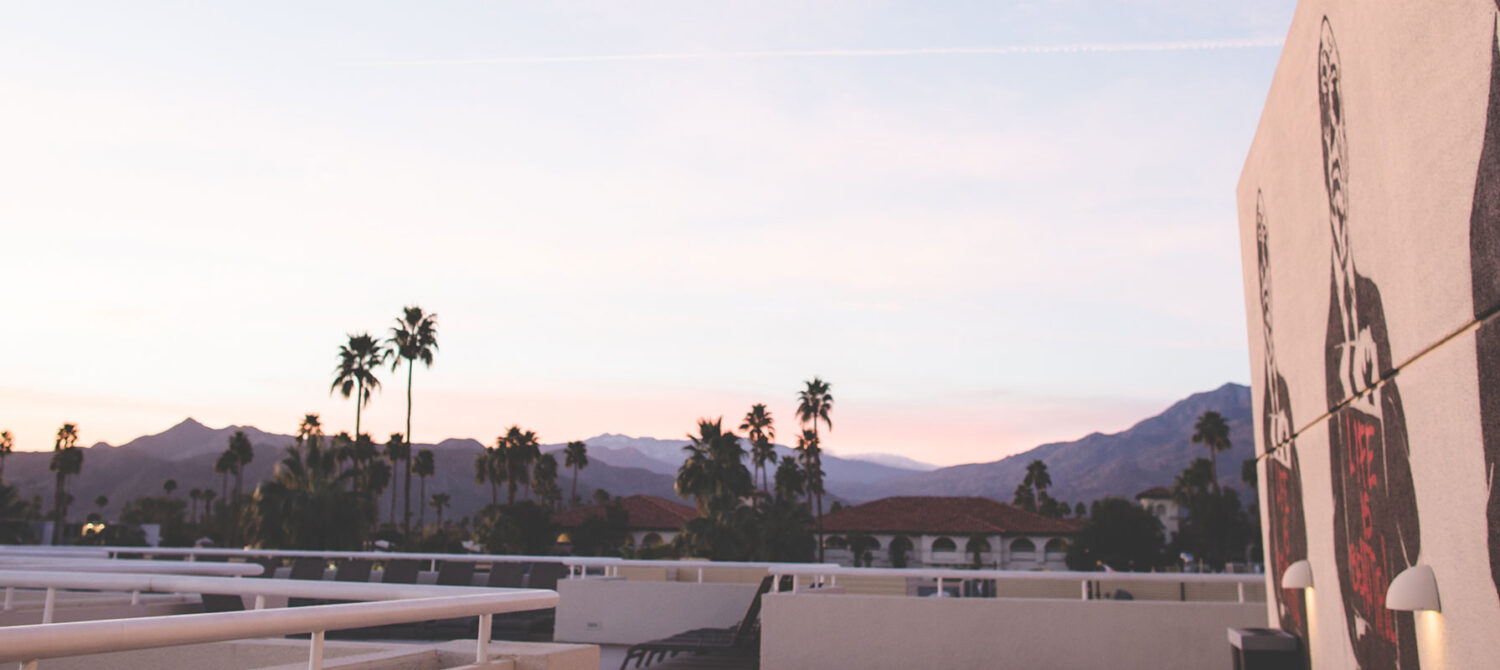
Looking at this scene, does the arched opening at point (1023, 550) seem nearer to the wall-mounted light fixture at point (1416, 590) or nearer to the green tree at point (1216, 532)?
the green tree at point (1216, 532)

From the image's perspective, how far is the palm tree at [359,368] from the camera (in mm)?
44250

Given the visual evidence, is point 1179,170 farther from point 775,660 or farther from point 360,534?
point 360,534

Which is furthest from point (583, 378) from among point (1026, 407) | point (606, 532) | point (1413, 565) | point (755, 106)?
point (606, 532)

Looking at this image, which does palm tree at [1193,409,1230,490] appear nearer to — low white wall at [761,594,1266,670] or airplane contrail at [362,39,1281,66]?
airplane contrail at [362,39,1281,66]

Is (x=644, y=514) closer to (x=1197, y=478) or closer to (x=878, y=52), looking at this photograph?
(x=1197, y=478)

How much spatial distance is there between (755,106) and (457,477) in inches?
7435

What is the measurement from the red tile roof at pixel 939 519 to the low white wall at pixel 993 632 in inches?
2282

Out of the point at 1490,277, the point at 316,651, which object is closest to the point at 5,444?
the point at 316,651

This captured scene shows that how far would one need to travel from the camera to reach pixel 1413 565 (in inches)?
183

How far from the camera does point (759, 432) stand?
66.5 metres

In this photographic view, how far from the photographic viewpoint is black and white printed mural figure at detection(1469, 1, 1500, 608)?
11.0 ft

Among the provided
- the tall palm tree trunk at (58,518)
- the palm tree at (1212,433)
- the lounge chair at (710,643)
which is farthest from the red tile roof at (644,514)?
the lounge chair at (710,643)

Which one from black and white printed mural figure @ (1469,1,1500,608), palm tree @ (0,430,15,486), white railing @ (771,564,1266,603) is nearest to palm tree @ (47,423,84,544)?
palm tree @ (0,430,15,486)

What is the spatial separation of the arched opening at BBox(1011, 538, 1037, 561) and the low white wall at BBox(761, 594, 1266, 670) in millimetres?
60753
